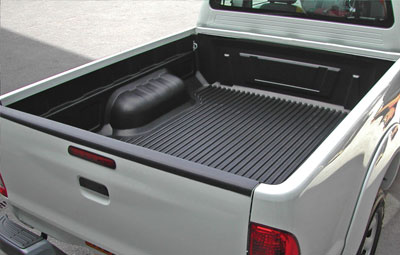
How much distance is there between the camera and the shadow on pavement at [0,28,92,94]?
629 cm

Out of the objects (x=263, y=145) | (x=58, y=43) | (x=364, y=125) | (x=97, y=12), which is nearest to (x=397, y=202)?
(x=263, y=145)

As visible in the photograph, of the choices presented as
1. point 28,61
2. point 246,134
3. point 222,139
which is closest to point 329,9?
point 246,134

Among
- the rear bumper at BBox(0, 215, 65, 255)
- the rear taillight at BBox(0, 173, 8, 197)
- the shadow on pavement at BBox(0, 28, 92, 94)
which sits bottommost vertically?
the shadow on pavement at BBox(0, 28, 92, 94)

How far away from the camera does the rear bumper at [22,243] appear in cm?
199

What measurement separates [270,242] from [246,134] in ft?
5.19

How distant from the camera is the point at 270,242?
4.95 feet

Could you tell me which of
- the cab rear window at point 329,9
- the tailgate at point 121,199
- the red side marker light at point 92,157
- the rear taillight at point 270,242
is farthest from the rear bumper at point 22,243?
the cab rear window at point 329,9

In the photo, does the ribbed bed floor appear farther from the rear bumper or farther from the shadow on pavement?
the shadow on pavement

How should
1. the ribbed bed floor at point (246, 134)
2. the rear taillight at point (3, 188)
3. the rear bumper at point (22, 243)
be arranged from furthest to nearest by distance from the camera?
the ribbed bed floor at point (246, 134)
the rear taillight at point (3, 188)
the rear bumper at point (22, 243)

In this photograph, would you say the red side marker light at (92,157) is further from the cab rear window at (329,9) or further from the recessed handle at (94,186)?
the cab rear window at (329,9)

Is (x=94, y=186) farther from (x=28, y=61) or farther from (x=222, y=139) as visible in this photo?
(x=28, y=61)

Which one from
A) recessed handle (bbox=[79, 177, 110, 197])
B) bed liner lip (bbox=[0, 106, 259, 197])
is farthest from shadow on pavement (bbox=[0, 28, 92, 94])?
recessed handle (bbox=[79, 177, 110, 197])

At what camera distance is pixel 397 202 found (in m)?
3.41

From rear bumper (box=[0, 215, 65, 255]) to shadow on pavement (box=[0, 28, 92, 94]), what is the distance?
4.13m
